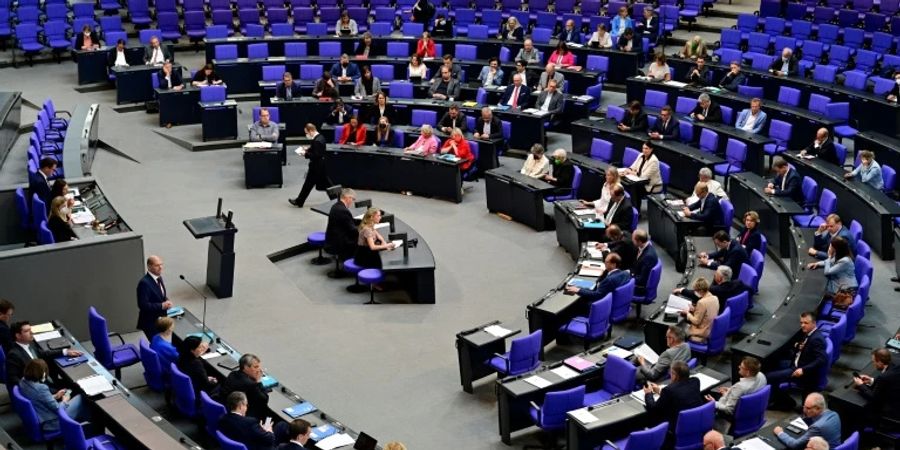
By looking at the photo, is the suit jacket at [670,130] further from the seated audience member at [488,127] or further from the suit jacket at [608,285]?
the suit jacket at [608,285]

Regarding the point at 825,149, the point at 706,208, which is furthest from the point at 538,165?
the point at 825,149

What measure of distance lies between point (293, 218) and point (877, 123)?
10879 mm

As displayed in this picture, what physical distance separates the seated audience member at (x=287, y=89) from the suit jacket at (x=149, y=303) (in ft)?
33.1

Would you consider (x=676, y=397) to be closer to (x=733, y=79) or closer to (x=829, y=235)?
(x=829, y=235)

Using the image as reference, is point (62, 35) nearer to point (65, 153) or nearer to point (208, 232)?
point (65, 153)

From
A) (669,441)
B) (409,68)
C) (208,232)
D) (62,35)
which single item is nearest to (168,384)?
(208,232)

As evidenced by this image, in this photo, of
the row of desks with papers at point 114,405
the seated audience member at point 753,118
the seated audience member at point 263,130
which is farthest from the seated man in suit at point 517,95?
the row of desks with papers at point 114,405

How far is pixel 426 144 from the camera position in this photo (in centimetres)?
2031

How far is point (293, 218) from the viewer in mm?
19016

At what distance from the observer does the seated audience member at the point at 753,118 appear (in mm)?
20328

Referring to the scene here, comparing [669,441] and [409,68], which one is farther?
[409,68]

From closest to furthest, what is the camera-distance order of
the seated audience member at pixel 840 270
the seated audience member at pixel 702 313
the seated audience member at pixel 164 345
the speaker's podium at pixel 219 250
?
the seated audience member at pixel 164 345, the seated audience member at pixel 702 313, the seated audience member at pixel 840 270, the speaker's podium at pixel 219 250

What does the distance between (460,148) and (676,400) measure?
31.8ft

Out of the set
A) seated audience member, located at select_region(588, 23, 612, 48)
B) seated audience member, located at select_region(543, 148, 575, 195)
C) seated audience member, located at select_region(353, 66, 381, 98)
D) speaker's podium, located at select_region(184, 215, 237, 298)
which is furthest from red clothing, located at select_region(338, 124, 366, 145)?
seated audience member, located at select_region(588, 23, 612, 48)
